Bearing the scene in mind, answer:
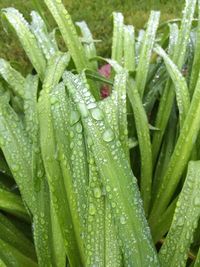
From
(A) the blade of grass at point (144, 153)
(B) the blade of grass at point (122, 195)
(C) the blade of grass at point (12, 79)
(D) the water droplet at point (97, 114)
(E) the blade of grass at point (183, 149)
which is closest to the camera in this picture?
(B) the blade of grass at point (122, 195)

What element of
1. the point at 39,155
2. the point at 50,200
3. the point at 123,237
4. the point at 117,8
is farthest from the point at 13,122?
the point at 117,8

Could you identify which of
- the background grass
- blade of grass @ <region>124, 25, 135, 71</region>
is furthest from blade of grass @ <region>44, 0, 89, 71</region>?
the background grass

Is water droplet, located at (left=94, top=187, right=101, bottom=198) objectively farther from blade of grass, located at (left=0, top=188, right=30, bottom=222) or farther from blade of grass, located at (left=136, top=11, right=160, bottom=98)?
blade of grass, located at (left=136, top=11, right=160, bottom=98)

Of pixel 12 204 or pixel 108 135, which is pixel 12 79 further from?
pixel 108 135

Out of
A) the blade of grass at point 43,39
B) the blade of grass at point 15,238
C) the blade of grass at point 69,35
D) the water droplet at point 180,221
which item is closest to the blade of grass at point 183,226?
the water droplet at point 180,221

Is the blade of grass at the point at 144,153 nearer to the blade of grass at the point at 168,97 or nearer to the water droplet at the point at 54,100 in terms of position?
the blade of grass at the point at 168,97
